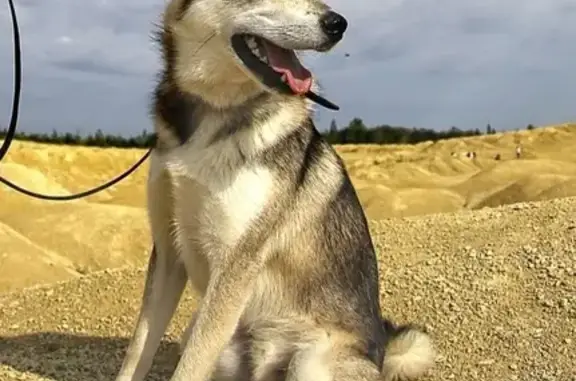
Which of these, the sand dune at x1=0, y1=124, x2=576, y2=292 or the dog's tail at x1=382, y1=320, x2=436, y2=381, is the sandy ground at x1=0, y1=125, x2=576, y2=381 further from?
the sand dune at x1=0, y1=124, x2=576, y2=292

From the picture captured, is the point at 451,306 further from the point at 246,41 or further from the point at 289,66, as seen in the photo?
the point at 246,41

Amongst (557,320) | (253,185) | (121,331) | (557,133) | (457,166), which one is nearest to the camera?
(253,185)

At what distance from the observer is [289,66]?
441cm

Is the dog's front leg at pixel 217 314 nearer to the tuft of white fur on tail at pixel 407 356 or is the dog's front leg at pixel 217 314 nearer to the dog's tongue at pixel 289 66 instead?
the dog's tongue at pixel 289 66

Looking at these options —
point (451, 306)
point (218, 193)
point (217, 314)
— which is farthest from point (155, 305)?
point (451, 306)

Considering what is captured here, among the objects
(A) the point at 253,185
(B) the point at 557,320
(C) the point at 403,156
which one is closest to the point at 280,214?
(A) the point at 253,185

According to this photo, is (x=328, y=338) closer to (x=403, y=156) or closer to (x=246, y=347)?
(x=246, y=347)

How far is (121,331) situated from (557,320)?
3.63 metres

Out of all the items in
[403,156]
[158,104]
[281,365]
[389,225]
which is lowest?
[403,156]

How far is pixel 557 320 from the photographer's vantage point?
7.19 m

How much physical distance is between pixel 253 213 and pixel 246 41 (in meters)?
0.84

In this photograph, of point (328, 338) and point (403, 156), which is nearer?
point (328, 338)

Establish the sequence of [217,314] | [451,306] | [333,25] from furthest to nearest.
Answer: [451,306], [217,314], [333,25]

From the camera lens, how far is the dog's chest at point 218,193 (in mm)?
4613
